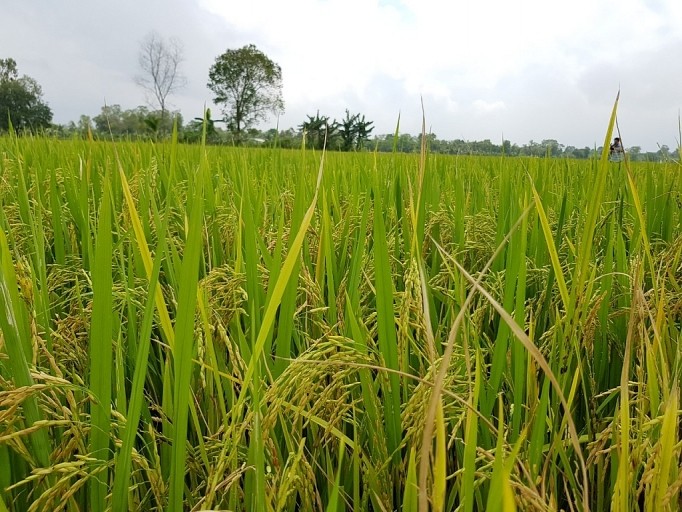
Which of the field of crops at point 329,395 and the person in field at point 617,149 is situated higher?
the person in field at point 617,149

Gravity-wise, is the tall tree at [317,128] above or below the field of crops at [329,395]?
above

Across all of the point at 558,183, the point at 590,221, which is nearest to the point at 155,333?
the point at 590,221

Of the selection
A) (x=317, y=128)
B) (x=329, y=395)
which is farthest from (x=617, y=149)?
(x=329, y=395)

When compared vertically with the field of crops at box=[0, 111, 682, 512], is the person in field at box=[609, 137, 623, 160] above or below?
above

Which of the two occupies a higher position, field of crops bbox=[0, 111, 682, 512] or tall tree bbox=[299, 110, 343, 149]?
tall tree bbox=[299, 110, 343, 149]

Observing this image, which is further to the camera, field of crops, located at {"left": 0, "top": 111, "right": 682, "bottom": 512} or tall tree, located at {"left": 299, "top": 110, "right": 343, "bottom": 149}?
tall tree, located at {"left": 299, "top": 110, "right": 343, "bottom": 149}

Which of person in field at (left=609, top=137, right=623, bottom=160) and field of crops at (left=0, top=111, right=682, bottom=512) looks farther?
person in field at (left=609, top=137, right=623, bottom=160)

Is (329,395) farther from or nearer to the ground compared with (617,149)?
nearer to the ground

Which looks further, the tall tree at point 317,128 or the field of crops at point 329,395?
the tall tree at point 317,128

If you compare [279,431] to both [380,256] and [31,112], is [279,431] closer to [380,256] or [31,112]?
[380,256]

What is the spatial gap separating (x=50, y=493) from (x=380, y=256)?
48 centimetres

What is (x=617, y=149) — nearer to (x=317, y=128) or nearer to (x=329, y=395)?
(x=317, y=128)

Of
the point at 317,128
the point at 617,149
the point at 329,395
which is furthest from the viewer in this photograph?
the point at 617,149

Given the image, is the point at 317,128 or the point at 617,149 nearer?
the point at 317,128
